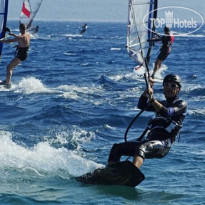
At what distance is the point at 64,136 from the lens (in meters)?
15.0

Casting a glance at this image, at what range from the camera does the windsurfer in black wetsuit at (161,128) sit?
9789 millimetres

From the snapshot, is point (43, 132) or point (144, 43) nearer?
point (144, 43)

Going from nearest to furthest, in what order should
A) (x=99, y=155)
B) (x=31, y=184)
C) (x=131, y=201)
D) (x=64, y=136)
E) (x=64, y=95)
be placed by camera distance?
(x=131, y=201), (x=31, y=184), (x=99, y=155), (x=64, y=136), (x=64, y=95)

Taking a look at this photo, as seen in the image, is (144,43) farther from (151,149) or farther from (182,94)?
(182,94)

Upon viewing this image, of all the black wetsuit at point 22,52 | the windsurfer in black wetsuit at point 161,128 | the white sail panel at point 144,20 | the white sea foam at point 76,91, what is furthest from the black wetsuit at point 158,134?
the white sea foam at point 76,91

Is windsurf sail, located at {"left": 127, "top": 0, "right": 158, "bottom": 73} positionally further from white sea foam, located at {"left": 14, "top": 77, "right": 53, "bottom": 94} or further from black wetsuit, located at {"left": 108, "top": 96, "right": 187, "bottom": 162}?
white sea foam, located at {"left": 14, "top": 77, "right": 53, "bottom": 94}

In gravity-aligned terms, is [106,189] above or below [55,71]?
above

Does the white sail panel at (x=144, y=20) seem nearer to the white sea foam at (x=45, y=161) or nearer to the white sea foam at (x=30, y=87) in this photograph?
the white sea foam at (x=45, y=161)

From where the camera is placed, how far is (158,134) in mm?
10047

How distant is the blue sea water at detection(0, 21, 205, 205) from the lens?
992 cm

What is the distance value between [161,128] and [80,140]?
4.77 meters

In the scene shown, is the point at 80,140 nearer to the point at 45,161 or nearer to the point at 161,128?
the point at 45,161

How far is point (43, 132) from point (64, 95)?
292 inches

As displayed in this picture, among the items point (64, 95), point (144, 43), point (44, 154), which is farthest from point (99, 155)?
point (64, 95)
